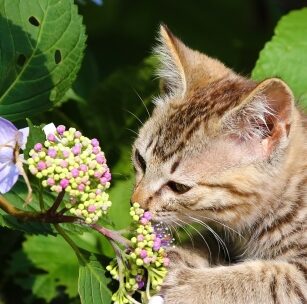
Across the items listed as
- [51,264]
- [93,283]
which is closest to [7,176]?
[93,283]

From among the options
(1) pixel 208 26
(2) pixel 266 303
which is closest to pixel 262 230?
(2) pixel 266 303

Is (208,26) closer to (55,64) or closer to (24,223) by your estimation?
(55,64)

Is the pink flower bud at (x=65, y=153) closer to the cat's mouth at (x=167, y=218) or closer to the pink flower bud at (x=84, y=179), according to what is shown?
the pink flower bud at (x=84, y=179)

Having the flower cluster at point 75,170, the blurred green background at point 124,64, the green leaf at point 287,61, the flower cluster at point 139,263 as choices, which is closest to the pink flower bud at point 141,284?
the flower cluster at point 139,263

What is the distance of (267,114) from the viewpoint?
2389mm

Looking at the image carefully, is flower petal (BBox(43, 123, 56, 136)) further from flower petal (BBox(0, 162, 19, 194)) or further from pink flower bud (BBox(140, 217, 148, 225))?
pink flower bud (BBox(140, 217, 148, 225))

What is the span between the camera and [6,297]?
315 centimetres

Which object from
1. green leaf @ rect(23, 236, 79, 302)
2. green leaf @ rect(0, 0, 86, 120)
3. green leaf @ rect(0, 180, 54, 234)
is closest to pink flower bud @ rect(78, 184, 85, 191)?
green leaf @ rect(0, 180, 54, 234)

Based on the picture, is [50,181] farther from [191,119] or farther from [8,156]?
[191,119]

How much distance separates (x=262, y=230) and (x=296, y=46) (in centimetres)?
81

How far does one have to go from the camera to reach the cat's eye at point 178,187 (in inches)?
98.7

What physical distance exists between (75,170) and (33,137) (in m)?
0.15

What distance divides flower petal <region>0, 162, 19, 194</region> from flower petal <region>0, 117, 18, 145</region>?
55mm

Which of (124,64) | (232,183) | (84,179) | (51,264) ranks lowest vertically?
(124,64)
